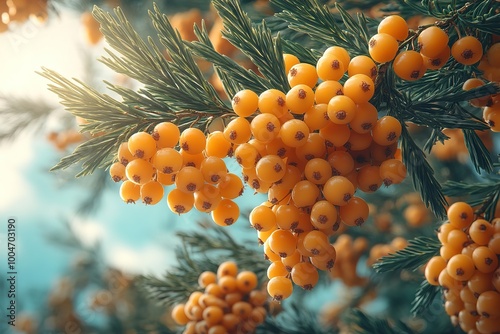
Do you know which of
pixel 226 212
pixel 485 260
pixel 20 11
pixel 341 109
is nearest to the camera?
pixel 341 109

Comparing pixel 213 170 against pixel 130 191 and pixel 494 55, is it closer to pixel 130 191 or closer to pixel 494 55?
pixel 130 191

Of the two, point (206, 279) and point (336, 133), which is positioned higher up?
point (336, 133)

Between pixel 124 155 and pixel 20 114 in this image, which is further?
pixel 20 114

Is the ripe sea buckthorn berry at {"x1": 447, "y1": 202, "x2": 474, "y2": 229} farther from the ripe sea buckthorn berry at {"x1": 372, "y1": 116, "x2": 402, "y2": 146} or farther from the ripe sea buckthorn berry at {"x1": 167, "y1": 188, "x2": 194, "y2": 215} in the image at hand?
the ripe sea buckthorn berry at {"x1": 167, "y1": 188, "x2": 194, "y2": 215}

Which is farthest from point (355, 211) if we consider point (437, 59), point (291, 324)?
point (291, 324)

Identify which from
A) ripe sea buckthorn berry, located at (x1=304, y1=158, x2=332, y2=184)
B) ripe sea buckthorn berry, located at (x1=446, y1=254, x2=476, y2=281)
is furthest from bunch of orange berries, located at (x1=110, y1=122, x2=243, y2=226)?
ripe sea buckthorn berry, located at (x1=446, y1=254, x2=476, y2=281)

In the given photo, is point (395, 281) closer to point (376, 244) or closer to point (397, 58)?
point (376, 244)

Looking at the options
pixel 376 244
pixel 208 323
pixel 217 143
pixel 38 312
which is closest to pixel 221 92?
pixel 376 244
